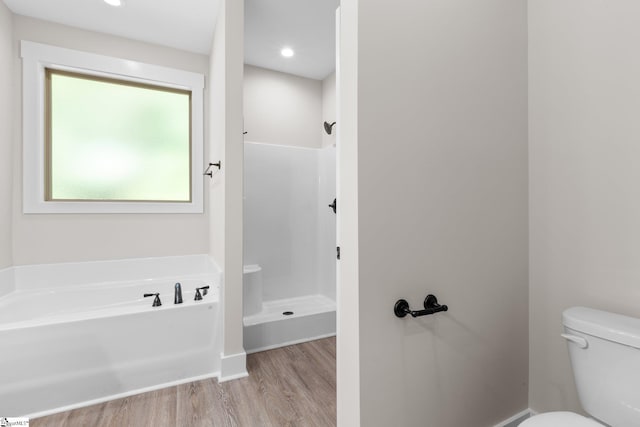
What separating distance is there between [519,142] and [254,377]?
213 cm

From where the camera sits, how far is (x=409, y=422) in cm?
110

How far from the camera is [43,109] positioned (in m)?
2.34

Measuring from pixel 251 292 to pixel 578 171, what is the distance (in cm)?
249

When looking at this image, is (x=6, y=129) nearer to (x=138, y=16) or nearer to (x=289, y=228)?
(x=138, y=16)

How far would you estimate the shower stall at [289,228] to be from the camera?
3.03 metres

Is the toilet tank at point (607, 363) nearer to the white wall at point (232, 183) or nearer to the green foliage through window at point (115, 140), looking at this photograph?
the white wall at point (232, 183)

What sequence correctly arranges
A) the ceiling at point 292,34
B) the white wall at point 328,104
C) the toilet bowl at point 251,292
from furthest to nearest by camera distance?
the white wall at point 328,104 → the toilet bowl at point 251,292 → the ceiling at point 292,34

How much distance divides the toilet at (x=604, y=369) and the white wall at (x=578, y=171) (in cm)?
21

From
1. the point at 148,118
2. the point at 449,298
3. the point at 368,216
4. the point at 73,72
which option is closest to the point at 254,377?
the point at 449,298

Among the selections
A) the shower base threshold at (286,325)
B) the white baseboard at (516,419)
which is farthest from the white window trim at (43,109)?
the white baseboard at (516,419)

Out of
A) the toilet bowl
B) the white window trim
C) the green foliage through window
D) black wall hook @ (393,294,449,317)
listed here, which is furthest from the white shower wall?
black wall hook @ (393,294,449,317)

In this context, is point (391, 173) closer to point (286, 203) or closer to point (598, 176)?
point (598, 176)

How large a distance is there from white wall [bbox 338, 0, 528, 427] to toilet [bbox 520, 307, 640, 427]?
0.32 metres

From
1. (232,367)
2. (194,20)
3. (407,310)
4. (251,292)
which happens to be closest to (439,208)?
(407,310)
